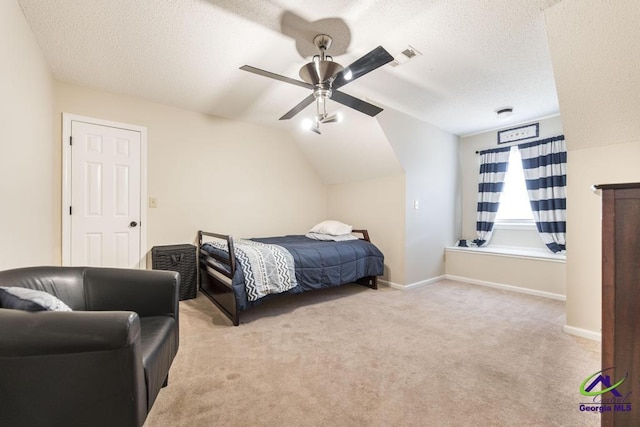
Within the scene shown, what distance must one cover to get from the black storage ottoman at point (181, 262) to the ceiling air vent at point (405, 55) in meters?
2.93

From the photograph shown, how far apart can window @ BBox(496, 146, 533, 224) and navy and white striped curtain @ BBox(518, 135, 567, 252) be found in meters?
0.18

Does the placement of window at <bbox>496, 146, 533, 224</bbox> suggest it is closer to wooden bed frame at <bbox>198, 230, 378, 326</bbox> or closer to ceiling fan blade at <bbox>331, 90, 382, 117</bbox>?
wooden bed frame at <bbox>198, 230, 378, 326</bbox>

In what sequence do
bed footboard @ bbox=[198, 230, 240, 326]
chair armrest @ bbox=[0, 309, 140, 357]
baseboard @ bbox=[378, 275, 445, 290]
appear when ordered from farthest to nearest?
baseboard @ bbox=[378, 275, 445, 290]
bed footboard @ bbox=[198, 230, 240, 326]
chair armrest @ bbox=[0, 309, 140, 357]

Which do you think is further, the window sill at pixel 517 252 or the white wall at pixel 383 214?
the white wall at pixel 383 214

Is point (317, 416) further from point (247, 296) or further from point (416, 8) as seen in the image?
point (416, 8)

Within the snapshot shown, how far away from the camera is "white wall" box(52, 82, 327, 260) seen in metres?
3.18

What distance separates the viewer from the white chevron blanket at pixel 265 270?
2.57 meters

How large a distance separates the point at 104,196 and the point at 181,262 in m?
1.07

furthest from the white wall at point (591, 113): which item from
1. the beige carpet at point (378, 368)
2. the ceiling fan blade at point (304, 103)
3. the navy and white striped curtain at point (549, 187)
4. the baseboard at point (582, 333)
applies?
the ceiling fan blade at point (304, 103)

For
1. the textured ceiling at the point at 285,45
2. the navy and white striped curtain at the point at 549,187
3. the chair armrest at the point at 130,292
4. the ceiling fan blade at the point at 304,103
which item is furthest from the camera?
the navy and white striped curtain at the point at 549,187

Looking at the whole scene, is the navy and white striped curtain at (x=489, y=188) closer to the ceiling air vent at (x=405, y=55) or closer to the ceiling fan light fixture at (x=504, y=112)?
the ceiling fan light fixture at (x=504, y=112)

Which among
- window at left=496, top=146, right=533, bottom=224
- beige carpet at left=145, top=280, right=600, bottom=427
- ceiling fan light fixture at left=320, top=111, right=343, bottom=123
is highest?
ceiling fan light fixture at left=320, top=111, right=343, bottom=123

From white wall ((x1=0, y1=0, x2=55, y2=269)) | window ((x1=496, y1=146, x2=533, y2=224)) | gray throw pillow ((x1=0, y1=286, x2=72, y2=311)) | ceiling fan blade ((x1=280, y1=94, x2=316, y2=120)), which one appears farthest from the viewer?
window ((x1=496, y1=146, x2=533, y2=224))

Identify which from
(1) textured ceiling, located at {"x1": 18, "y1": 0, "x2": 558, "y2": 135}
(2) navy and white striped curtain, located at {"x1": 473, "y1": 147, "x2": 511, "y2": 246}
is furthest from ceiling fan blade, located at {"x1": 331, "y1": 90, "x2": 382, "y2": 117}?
(2) navy and white striped curtain, located at {"x1": 473, "y1": 147, "x2": 511, "y2": 246}
